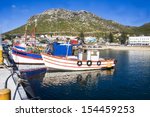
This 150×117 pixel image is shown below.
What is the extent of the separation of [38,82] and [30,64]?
23.0 m

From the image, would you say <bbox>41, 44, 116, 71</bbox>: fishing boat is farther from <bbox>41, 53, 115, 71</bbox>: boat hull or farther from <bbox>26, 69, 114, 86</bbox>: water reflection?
<bbox>26, 69, 114, 86</bbox>: water reflection

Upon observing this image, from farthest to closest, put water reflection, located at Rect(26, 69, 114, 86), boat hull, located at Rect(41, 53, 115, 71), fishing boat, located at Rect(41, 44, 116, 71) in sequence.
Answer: fishing boat, located at Rect(41, 44, 116, 71) → boat hull, located at Rect(41, 53, 115, 71) → water reflection, located at Rect(26, 69, 114, 86)

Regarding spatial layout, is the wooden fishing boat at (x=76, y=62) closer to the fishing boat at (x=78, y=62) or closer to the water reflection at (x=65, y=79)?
the fishing boat at (x=78, y=62)

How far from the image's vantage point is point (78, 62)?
161ft

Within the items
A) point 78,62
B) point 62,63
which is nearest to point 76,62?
point 78,62

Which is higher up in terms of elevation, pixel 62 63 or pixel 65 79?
pixel 62 63

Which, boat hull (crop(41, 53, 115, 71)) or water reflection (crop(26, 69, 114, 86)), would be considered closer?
water reflection (crop(26, 69, 114, 86))

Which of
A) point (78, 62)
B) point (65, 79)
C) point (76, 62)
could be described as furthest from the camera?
point (78, 62)

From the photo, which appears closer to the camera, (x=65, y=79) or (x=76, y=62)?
(x=65, y=79)

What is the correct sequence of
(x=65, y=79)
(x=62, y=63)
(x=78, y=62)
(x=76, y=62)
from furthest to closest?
1. (x=78, y=62)
2. (x=76, y=62)
3. (x=62, y=63)
4. (x=65, y=79)

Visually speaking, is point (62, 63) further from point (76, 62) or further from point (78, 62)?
point (78, 62)

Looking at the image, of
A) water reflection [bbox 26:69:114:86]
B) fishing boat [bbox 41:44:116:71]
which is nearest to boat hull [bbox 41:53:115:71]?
fishing boat [bbox 41:44:116:71]

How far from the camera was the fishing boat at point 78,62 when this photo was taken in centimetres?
4812

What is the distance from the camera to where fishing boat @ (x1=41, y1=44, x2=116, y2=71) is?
48125 millimetres
